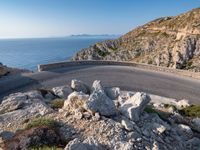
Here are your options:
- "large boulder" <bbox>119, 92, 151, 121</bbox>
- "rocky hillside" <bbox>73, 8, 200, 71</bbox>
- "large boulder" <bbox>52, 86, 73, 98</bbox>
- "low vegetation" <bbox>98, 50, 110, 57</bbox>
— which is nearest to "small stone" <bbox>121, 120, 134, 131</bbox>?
"large boulder" <bbox>119, 92, 151, 121</bbox>

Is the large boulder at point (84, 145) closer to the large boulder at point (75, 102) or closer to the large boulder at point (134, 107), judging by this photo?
the large boulder at point (134, 107)

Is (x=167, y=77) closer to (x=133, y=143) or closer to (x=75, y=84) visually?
(x=75, y=84)

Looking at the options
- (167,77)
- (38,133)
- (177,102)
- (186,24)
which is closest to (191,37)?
→ (186,24)

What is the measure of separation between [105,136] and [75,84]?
10.8m

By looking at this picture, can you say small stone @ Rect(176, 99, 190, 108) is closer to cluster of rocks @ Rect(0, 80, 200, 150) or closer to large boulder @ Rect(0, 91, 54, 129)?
cluster of rocks @ Rect(0, 80, 200, 150)

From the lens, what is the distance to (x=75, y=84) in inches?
862

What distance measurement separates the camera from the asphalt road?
86.9 ft

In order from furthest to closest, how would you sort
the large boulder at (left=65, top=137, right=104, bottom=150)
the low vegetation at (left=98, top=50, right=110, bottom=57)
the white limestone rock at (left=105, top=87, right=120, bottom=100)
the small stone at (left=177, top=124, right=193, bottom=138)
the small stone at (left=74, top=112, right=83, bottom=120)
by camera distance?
the low vegetation at (left=98, top=50, right=110, bottom=57) → the white limestone rock at (left=105, top=87, right=120, bottom=100) → the small stone at (left=177, top=124, right=193, bottom=138) → the small stone at (left=74, top=112, right=83, bottom=120) → the large boulder at (left=65, top=137, right=104, bottom=150)

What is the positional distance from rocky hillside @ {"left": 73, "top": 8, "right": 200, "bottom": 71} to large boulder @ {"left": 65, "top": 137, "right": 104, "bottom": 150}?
39630 millimetres

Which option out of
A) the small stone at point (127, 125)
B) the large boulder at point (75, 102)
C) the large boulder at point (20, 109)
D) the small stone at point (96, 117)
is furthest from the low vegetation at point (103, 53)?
the small stone at point (127, 125)

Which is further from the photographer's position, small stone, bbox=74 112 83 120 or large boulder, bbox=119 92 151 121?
large boulder, bbox=119 92 151 121

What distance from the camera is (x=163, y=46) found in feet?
209

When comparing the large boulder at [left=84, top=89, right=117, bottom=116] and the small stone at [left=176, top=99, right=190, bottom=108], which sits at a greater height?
the large boulder at [left=84, top=89, right=117, bottom=116]

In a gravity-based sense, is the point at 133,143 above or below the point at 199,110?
above
